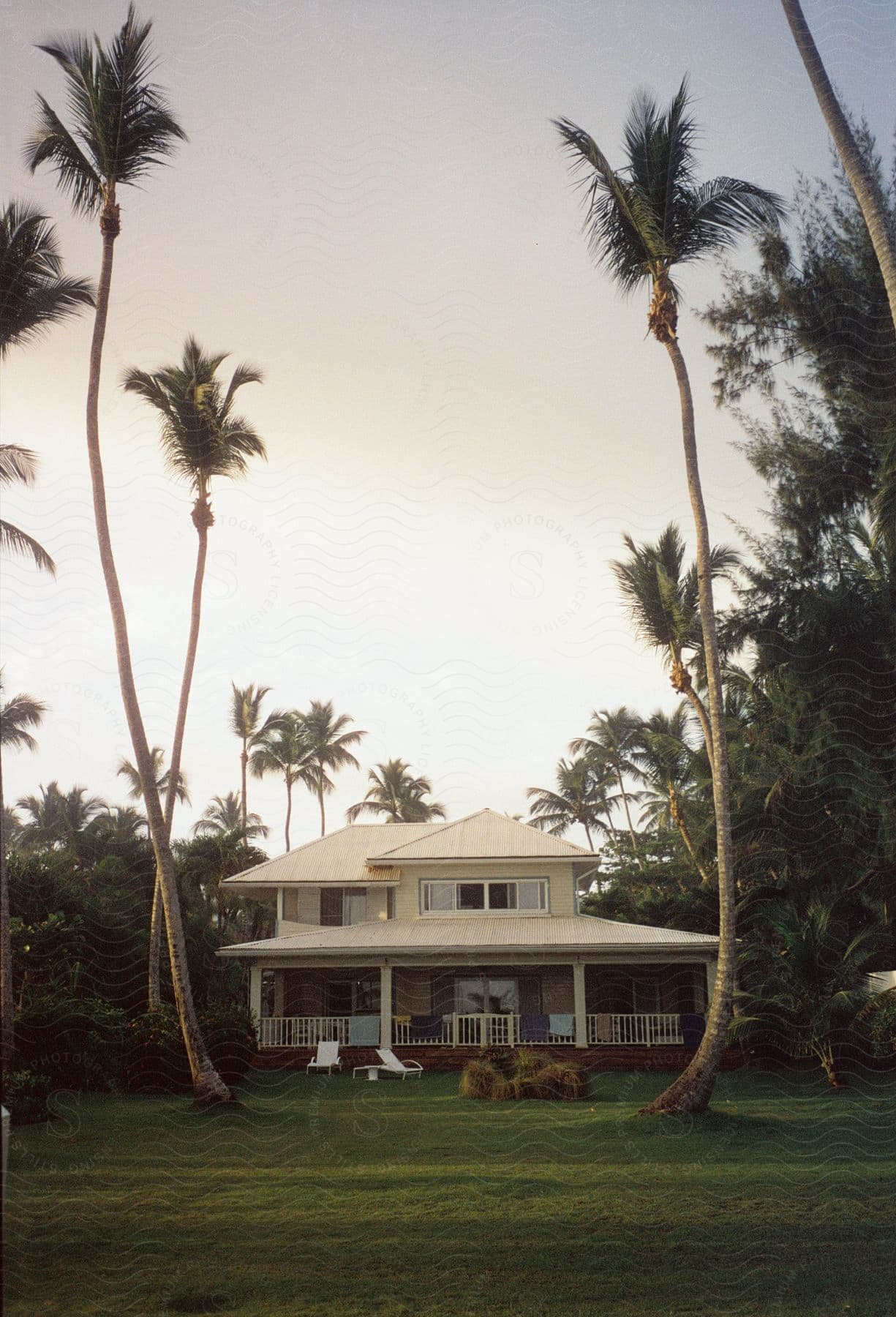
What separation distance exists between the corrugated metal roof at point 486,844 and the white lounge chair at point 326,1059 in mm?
5089

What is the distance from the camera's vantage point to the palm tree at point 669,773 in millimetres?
33406

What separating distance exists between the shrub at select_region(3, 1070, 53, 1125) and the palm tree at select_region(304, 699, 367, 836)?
3879 cm

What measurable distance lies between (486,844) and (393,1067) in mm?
6820

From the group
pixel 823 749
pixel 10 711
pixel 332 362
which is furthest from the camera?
pixel 10 711

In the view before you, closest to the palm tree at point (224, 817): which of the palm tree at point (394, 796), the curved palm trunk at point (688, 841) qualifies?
the palm tree at point (394, 796)

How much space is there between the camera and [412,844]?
27141 mm

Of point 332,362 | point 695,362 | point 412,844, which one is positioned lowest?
point 412,844

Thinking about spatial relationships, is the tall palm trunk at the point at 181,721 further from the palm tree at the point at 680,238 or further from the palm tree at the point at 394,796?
the palm tree at the point at 394,796

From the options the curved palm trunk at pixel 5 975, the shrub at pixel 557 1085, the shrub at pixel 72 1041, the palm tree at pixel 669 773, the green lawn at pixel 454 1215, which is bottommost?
the shrub at pixel 557 1085

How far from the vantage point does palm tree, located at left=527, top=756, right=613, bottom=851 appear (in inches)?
2243

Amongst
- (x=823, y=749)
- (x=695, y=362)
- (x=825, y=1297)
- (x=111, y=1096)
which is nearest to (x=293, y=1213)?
(x=825, y=1297)

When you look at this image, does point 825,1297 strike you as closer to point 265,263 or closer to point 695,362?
point 265,263

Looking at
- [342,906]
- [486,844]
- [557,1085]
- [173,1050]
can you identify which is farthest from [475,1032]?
[173,1050]

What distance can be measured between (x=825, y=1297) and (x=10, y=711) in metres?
36.0
